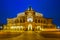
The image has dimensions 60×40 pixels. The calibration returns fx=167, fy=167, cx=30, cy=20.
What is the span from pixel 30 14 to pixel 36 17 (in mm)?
1430

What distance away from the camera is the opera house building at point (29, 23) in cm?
2172

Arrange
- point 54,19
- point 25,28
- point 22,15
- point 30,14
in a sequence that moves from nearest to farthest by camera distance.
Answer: point 25,28 → point 30,14 → point 22,15 → point 54,19

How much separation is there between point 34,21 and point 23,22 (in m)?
1.70

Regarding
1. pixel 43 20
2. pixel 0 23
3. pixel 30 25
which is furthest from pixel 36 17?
pixel 0 23

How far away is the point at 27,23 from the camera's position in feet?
73.3

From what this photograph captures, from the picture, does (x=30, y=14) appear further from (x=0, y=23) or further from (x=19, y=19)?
(x=0, y=23)

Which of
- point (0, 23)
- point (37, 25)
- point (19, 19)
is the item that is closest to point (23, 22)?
point (19, 19)

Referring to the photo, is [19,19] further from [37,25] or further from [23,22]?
[37,25]

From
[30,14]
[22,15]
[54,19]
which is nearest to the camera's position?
[30,14]

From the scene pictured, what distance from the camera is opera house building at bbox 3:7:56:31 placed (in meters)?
21.7

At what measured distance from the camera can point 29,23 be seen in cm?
2222

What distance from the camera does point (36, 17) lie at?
79.3 feet

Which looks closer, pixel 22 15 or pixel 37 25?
pixel 37 25

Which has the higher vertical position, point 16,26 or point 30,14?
point 30,14
